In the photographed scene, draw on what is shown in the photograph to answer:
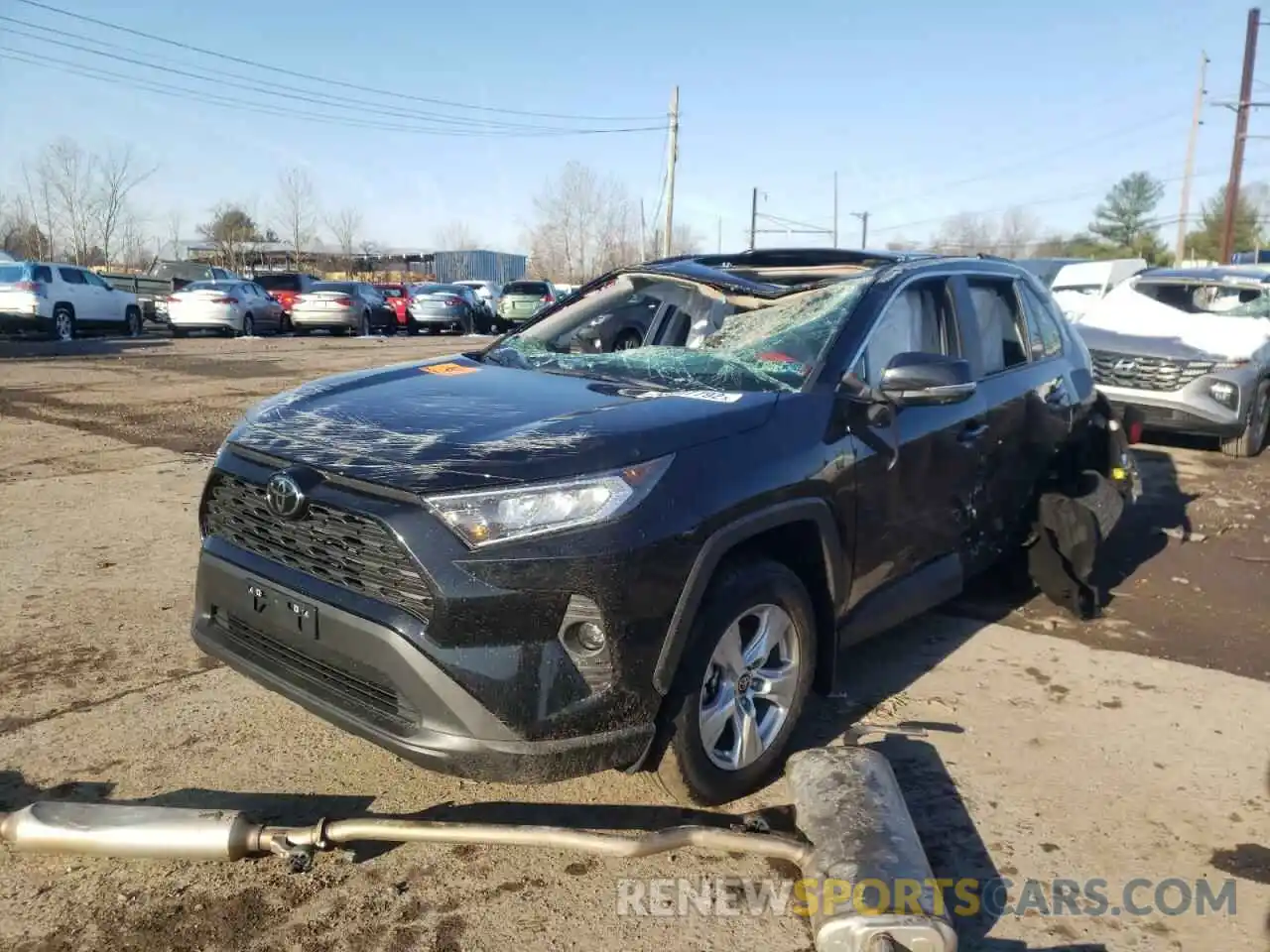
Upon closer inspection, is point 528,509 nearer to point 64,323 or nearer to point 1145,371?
point 1145,371

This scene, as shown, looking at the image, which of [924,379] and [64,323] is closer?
[924,379]

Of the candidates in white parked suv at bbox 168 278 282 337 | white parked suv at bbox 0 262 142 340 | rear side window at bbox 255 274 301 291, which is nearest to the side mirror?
white parked suv at bbox 0 262 142 340

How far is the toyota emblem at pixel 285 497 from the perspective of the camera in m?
2.73

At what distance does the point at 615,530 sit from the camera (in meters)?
2.59

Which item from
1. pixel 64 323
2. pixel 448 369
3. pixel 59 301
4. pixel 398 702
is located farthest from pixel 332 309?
pixel 398 702

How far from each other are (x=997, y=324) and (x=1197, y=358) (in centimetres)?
582

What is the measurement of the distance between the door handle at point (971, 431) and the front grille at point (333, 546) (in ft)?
8.11

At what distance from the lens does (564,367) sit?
386 cm

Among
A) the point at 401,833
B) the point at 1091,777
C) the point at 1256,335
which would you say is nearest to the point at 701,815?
the point at 401,833

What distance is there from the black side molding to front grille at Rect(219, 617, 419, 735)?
26.8 inches

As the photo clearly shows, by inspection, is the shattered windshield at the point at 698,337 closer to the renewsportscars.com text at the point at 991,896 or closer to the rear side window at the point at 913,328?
the rear side window at the point at 913,328

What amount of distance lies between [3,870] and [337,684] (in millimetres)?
1032

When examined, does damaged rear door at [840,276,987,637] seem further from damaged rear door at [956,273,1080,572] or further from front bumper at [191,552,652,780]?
front bumper at [191,552,652,780]

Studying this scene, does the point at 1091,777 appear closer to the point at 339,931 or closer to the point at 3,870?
the point at 339,931
